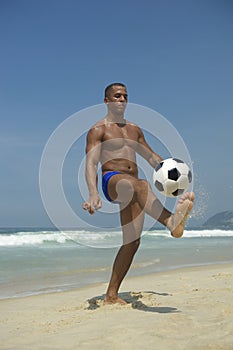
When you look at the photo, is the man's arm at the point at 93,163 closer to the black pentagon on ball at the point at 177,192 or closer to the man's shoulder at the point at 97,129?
the man's shoulder at the point at 97,129

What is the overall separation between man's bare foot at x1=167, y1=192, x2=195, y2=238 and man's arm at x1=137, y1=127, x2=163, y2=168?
3.63 feet

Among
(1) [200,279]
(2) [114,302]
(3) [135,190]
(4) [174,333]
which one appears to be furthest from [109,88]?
(1) [200,279]

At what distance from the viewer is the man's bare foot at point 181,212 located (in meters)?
3.60

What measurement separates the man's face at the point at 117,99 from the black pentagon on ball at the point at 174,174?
951 millimetres

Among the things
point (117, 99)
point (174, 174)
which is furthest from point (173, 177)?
point (117, 99)

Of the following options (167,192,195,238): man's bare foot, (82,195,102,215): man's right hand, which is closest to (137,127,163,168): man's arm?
(167,192,195,238): man's bare foot

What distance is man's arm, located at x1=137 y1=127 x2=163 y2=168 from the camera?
4.70 metres

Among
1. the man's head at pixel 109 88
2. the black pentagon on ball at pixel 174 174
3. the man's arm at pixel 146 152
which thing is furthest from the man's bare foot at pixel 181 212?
the man's head at pixel 109 88

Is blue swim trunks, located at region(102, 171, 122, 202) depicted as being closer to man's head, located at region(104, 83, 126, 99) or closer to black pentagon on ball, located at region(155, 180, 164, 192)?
black pentagon on ball, located at region(155, 180, 164, 192)

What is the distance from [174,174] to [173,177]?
0.10 ft

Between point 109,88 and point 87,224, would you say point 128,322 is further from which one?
point 109,88

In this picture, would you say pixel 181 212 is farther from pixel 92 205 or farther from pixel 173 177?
pixel 92 205

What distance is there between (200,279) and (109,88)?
3.54m

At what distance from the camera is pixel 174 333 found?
3102 millimetres
